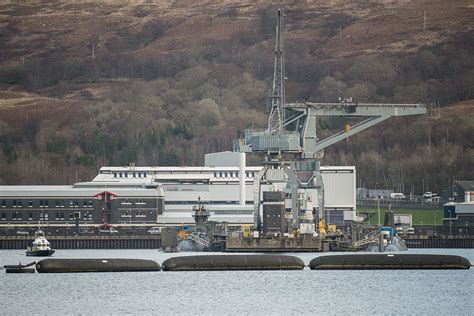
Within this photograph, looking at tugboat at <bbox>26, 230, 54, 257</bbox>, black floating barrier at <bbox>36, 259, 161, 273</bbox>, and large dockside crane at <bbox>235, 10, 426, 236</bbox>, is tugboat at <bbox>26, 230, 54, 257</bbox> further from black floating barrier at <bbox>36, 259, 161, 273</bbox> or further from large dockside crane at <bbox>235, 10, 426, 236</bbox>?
black floating barrier at <bbox>36, 259, 161, 273</bbox>

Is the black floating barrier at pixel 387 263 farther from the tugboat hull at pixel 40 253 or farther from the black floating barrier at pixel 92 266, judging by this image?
the tugboat hull at pixel 40 253

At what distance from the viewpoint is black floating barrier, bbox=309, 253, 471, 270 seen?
10394cm

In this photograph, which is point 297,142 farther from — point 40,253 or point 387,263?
point 387,263

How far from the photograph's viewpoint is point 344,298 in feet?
281

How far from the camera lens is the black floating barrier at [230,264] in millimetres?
103375

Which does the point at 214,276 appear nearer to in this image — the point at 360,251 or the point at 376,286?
the point at 376,286

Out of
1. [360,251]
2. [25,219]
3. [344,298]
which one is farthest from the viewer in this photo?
[25,219]

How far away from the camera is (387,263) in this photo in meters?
105

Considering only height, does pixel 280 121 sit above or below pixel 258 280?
above

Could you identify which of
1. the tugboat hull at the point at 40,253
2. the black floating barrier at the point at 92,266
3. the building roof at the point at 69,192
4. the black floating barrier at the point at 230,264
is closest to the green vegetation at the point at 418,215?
the building roof at the point at 69,192

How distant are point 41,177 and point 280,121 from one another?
64.6m

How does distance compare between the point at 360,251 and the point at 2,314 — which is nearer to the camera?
the point at 2,314

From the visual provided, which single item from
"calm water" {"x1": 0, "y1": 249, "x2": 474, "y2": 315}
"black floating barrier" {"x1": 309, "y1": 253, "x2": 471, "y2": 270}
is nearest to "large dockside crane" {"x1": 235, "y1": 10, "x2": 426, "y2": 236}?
"black floating barrier" {"x1": 309, "y1": 253, "x2": 471, "y2": 270}

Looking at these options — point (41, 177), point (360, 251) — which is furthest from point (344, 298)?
point (41, 177)
